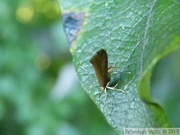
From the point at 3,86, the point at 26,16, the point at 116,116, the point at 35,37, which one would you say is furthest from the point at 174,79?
the point at 116,116

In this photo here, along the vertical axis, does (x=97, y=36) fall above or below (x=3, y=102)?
above

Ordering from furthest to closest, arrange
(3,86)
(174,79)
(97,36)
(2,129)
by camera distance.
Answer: (2,129)
(3,86)
(174,79)
(97,36)

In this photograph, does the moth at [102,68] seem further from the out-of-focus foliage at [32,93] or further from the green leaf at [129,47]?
the out-of-focus foliage at [32,93]

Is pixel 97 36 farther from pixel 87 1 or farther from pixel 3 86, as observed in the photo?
pixel 3 86

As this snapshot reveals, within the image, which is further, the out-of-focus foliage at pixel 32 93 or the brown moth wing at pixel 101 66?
the out-of-focus foliage at pixel 32 93

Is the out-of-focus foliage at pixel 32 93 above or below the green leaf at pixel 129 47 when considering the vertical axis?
below

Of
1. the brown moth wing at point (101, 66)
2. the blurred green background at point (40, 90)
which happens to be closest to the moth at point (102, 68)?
the brown moth wing at point (101, 66)
